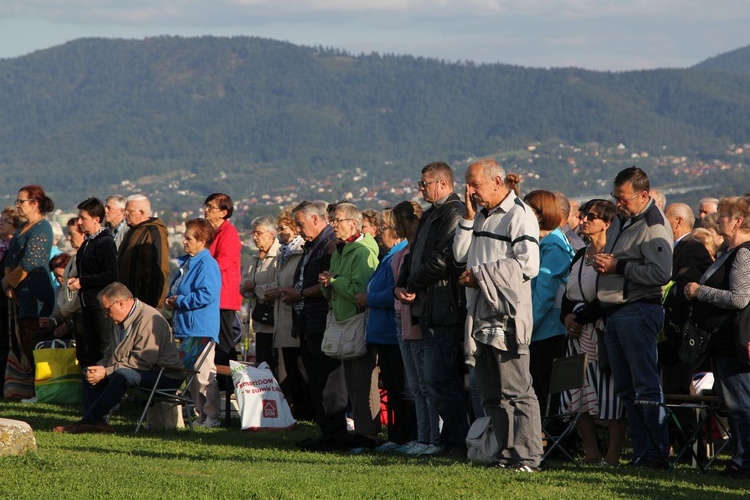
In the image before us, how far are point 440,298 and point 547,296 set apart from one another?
82 cm

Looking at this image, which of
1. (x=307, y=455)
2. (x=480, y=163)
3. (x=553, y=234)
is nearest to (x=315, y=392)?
(x=307, y=455)

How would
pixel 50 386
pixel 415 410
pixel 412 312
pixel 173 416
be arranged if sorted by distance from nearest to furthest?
1. pixel 412 312
2. pixel 415 410
3. pixel 173 416
4. pixel 50 386

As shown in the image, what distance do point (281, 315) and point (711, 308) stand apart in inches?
190

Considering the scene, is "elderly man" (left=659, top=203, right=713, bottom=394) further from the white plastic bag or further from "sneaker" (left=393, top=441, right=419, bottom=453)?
the white plastic bag

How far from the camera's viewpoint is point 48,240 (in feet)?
43.5

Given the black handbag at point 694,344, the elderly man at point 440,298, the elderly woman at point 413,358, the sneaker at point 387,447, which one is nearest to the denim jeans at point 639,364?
the black handbag at point 694,344

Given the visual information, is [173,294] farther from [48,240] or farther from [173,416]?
[48,240]

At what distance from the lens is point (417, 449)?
30.7 feet

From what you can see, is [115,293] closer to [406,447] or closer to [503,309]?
[406,447]

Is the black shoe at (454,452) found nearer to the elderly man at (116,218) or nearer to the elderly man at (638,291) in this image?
the elderly man at (638,291)

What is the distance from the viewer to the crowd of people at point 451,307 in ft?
25.8

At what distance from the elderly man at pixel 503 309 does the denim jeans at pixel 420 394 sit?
1.35 meters

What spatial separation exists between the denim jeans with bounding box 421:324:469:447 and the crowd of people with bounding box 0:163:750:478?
1cm

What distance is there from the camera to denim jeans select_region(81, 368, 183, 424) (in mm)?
10539
